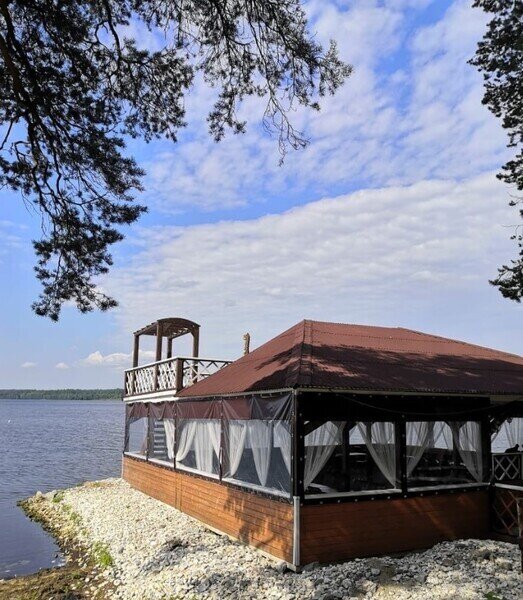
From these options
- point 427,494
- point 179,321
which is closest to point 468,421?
point 427,494

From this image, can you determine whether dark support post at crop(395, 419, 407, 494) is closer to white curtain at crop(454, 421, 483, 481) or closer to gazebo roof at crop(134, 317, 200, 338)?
white curtain at crop(454, 421, 483, 481)

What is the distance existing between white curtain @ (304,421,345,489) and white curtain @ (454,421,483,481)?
265cm

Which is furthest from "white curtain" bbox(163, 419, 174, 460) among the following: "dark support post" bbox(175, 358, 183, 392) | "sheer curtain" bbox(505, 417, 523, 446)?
"sheer curtain" bbox(505, 417, 523, 446)

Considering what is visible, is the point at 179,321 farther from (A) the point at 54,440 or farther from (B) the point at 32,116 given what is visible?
(A) the point at 54,440

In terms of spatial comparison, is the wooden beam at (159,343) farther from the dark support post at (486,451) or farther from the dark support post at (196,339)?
the dark support post at (486,451)

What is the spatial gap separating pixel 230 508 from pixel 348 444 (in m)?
2.92

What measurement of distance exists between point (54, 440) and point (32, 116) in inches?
2147

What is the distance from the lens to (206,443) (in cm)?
1380

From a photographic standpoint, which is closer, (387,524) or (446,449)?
(387,524)

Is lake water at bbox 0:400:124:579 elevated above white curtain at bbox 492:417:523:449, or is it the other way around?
white curtain at bbox 492:417:523:449

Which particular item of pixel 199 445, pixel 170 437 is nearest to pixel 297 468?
pixel 199 445

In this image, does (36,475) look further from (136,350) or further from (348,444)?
(348,444)

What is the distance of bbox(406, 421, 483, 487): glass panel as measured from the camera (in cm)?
1088

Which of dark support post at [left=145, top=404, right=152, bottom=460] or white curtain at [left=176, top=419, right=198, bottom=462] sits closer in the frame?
white curtain at [left=176, top=419, right=198, bottom=462]
